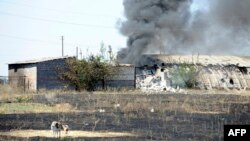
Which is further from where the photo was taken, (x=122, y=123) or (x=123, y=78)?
(x=123, y=78)

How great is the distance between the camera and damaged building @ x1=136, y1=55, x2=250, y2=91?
5483cm

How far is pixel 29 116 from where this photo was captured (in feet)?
66.0

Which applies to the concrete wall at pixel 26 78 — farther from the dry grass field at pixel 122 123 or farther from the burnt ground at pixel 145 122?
the burnt ground at pixel 145 122

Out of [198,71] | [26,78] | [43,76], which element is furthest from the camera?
[198,71]

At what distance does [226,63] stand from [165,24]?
1360 cm

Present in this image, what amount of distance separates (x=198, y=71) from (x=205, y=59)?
20.2ft

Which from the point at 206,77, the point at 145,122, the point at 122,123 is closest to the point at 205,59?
the point at 206,77

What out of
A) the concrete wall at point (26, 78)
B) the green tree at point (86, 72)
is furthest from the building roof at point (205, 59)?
the concrete wall at point (26, 78)

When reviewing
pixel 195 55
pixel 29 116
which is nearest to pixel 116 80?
pixel 195 55

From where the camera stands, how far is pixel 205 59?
2470 inches

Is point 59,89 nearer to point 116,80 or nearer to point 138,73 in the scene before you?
point 116,80

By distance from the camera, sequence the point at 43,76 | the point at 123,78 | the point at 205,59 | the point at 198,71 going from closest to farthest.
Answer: the point at 43,76 < the point at 123,78 < the point at 198,71 < the point at 205,59

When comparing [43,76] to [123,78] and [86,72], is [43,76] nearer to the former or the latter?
[86,72]

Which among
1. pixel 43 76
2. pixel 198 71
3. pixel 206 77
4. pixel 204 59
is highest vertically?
pixel 204 59
